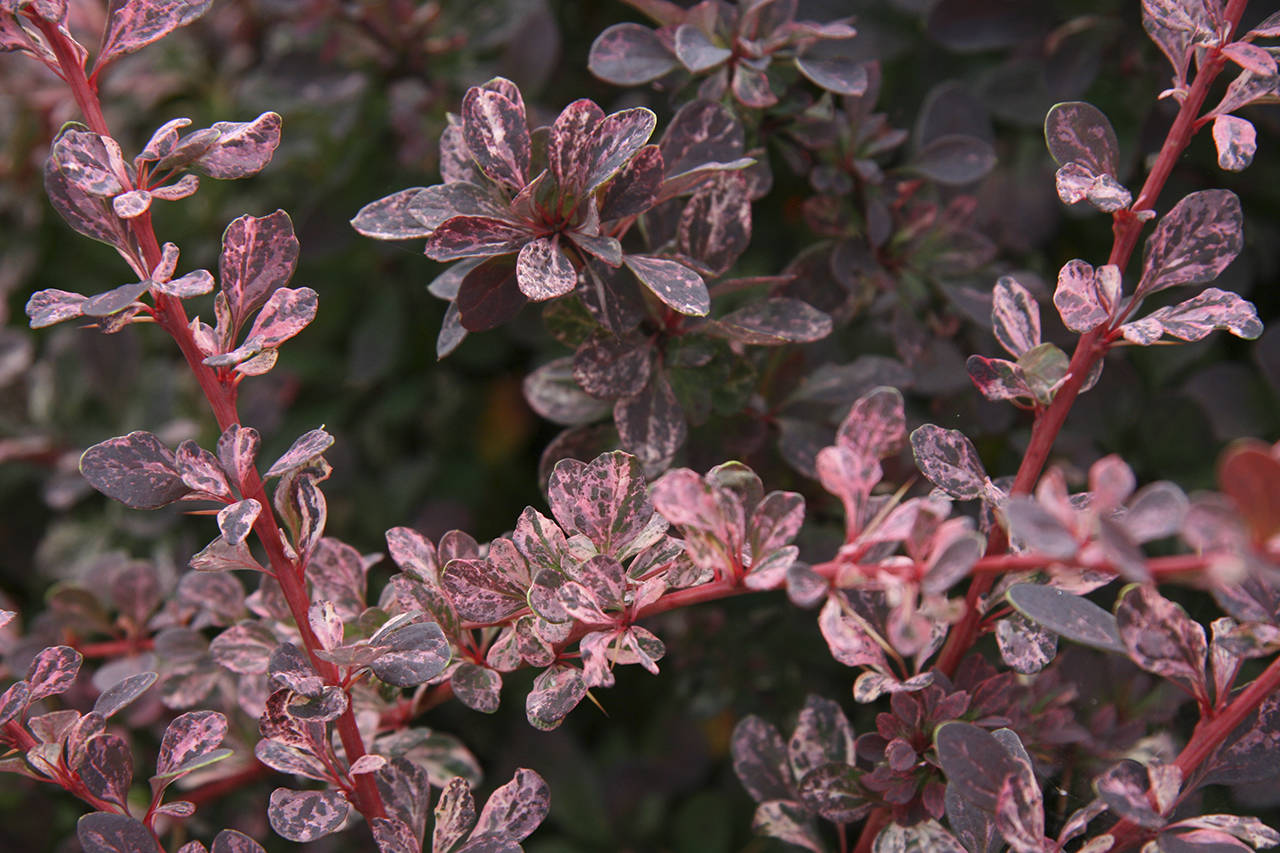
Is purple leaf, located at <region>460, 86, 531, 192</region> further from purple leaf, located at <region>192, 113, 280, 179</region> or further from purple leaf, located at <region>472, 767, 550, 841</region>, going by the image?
purple leaf, located at <region>472, 767, 550, 841</region>

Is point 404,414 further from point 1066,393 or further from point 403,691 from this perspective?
point 1066,393

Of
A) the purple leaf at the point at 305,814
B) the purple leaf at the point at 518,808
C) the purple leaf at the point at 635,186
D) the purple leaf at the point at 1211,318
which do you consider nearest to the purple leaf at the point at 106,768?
the purple leaf at the point at 305,814

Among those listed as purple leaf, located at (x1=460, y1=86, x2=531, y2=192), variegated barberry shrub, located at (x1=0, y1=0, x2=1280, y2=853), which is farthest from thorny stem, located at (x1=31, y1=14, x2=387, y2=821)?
purple leaf, located at (x1=460, y1=86, x2=531, y2=192)

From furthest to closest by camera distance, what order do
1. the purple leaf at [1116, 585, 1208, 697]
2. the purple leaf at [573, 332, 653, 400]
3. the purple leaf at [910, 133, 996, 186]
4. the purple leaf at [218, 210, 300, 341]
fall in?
the purple leaf at [910, 133, 996, 186] → the purple leaf at [573, 332, 653, 400] → the purple leaf at [218, 210, 300, 341] → the purple leaf at [1116, 585, 1208, 697]

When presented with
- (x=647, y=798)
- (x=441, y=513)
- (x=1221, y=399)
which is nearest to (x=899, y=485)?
(x=1221, y=399)

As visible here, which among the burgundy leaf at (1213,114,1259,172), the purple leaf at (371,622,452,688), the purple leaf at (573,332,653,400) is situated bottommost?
the purple leaf at (371,622,452,688)

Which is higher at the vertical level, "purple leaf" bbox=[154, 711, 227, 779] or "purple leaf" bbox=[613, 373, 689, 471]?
"purple leaf" bbox=[613, 373, 689, 471]

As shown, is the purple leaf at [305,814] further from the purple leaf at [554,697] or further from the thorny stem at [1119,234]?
the thorny stem at [1119,234]
